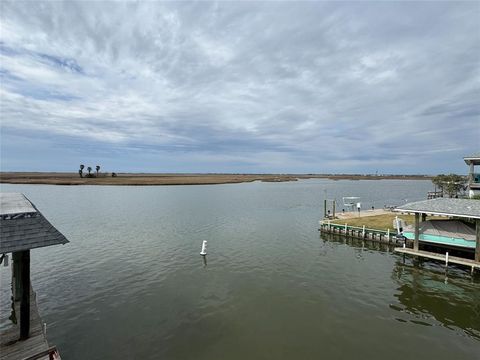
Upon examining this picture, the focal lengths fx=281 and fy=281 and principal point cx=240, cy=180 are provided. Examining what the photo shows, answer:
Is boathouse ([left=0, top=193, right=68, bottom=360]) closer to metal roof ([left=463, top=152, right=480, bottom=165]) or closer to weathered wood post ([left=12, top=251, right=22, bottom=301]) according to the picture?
weathered wood post ([left=12, top=251, right=22, bottom=301])

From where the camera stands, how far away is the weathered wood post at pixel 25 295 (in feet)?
35.7

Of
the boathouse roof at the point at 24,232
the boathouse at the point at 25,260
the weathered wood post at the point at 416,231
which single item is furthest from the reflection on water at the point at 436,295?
the boathouse roof at the point at 24,232

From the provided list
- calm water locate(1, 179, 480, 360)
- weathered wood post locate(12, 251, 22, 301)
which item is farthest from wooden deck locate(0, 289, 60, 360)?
weathered wood post locate(12, 251, 22, 301)

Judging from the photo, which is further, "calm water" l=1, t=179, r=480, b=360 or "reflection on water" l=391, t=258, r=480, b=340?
"reflection on water" l=391, t=258, r=480, b=340

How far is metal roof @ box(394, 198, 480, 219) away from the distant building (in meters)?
16.8

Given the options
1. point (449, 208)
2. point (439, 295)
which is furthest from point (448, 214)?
point (439, 295)

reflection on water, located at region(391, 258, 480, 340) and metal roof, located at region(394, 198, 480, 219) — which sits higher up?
metal roof, located at region(394, 198, 480, 219)

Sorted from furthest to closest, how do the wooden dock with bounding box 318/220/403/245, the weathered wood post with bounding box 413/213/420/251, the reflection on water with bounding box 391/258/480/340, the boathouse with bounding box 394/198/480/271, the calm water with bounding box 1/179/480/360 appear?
the wooden dock with bounding box 318/220/403/245 → the weathered wood post with bounding box 413/213/420/251 → the boathouse with bounding box 394/198/480/271 → the reflection on water with bounding box 391/258/480/340 → the calm water with bounding box 1/179/480/360

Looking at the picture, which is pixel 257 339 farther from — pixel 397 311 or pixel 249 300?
pixel 397 311

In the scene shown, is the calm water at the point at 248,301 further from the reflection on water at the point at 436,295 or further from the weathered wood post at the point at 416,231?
the weathered wood post at the point at 416,231

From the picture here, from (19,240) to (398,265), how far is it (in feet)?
87.4

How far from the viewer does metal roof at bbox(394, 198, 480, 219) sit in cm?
2069

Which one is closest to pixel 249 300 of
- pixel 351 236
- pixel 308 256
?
pixel 308 256

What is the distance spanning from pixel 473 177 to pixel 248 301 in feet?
126
